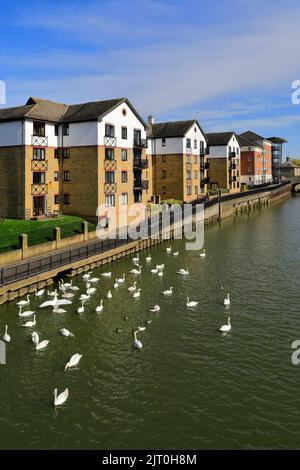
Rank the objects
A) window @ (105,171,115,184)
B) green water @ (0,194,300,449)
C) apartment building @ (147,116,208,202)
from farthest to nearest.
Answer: apartment building @ (147,116,208,202) < window @ (105,171,115,184) < green water @ (0,194,300,449)

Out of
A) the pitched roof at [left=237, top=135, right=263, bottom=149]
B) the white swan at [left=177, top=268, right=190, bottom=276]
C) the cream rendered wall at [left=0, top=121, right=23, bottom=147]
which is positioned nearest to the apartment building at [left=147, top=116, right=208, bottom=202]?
the cream rendered wall at [left=0, top=121, right=23, bottom=147]

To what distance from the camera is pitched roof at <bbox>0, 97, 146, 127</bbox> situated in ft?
162

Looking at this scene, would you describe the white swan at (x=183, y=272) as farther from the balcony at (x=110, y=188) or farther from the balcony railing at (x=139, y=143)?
the balcony railing at (x=139, y=143)

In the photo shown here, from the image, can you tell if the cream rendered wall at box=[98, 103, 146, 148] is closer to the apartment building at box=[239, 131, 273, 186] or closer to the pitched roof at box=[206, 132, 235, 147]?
A: the pitched roof at box=[206, 132, 235, 147]

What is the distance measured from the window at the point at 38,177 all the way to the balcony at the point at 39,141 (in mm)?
3199

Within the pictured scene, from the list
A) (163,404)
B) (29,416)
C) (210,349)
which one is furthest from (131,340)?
(29,416)

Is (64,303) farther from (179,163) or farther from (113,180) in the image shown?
(179,163)

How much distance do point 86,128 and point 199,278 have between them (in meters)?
25.4

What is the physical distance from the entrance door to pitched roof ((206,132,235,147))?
55.9 metres

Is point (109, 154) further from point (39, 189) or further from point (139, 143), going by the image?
point (39, 189)

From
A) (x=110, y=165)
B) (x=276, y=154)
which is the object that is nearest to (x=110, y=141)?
(x=110, y=165)

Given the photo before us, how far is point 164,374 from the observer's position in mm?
20094

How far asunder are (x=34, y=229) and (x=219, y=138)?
64426 mm

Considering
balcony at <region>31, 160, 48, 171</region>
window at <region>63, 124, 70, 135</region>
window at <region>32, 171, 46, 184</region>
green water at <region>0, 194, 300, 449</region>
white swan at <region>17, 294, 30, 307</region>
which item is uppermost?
window at <region>63, 124, 70, 135</region>
